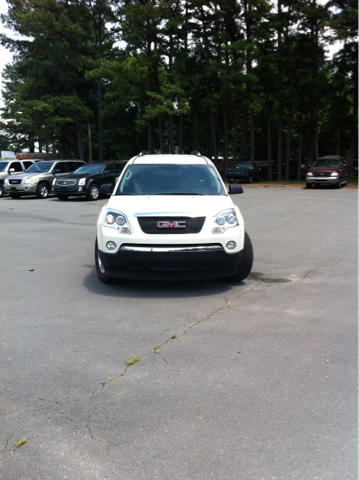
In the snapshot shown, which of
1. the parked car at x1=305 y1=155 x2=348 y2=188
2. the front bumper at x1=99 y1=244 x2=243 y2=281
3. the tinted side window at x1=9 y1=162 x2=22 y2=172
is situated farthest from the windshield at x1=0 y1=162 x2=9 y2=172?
the front bumper at x1=99 y1=244 x2=243 y2=281

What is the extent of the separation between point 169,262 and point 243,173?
3282 centimetres

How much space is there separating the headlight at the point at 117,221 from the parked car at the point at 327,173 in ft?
84.0

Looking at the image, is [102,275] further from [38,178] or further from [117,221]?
[38,178]

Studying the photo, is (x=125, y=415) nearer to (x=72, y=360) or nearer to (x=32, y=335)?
(x=72, y=360)

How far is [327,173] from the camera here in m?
30.6

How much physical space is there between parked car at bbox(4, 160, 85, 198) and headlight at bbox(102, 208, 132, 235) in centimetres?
1953

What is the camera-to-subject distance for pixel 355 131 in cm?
4581

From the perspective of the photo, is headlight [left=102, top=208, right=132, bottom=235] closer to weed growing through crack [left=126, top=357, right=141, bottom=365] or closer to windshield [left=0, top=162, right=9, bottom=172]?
weed growing through crack [left=126, top=357, right=141, bottom=365]

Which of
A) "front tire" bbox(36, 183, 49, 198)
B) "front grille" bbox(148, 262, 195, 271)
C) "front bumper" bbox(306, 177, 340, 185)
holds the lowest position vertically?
"front grille" bbox(148, 262, 195, 271)

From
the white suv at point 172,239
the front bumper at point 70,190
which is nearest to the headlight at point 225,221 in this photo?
the white suv at point 172,239

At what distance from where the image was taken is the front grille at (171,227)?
6469 millimetres

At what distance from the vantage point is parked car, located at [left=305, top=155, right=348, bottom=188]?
99.9 feet

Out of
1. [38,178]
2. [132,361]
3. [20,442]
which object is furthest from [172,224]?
[38,178]

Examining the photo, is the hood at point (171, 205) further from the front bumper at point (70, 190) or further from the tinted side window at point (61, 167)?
the tinted side window at point (61, 167)
